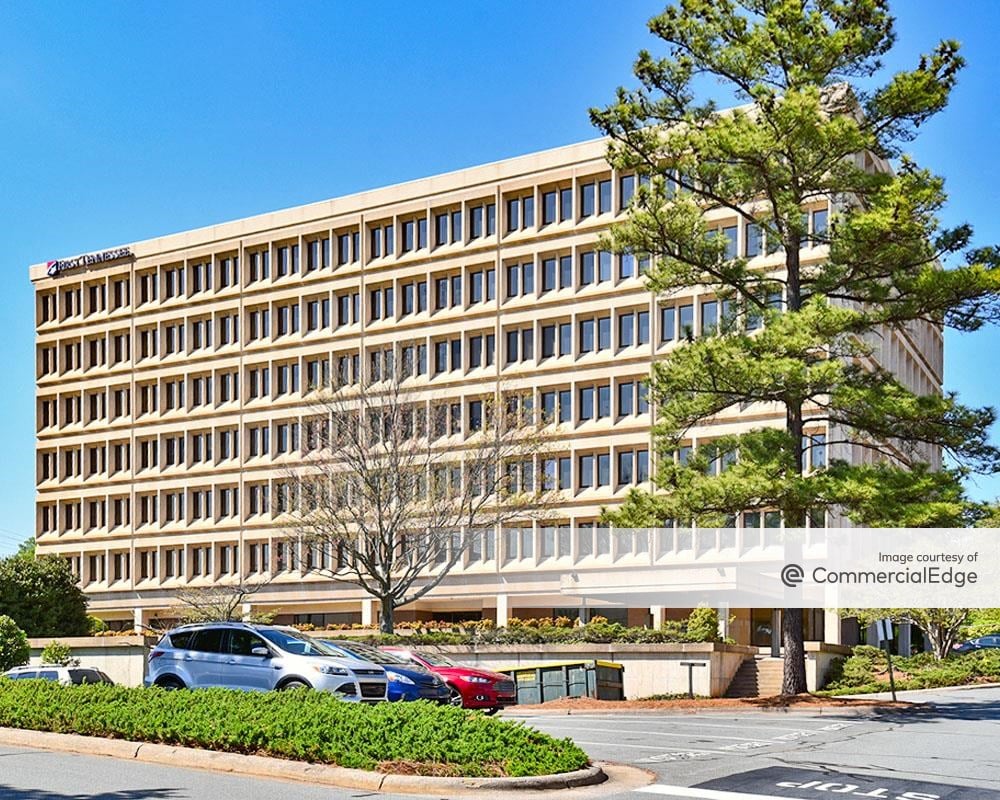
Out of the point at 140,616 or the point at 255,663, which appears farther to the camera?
the point at 140,616

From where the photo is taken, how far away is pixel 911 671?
4397 cm

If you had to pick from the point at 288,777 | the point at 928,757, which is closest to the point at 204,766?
the point at 288,777

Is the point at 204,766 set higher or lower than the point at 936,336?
lower

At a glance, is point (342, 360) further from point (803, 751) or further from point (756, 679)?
point (803, 751)

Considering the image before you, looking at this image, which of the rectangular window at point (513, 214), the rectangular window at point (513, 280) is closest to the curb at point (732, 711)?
the rectangular window at point (513, 280)

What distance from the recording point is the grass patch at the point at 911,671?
41.7 m

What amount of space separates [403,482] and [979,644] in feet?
72.9

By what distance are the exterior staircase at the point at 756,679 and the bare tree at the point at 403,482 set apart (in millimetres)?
11153

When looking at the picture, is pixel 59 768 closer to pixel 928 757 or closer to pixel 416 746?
pixel 416 746

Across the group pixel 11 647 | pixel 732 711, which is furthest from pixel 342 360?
pixel 732 711

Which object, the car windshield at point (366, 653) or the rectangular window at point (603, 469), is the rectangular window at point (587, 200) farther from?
the car windshield at point (366, 653)

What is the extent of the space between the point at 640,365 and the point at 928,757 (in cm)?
3984

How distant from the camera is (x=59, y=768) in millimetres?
16875

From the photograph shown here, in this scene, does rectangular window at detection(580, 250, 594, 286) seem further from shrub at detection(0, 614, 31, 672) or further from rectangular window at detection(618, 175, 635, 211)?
shrub at detection(0, 614, 31, 672)
